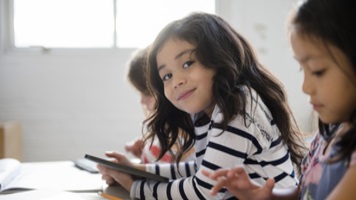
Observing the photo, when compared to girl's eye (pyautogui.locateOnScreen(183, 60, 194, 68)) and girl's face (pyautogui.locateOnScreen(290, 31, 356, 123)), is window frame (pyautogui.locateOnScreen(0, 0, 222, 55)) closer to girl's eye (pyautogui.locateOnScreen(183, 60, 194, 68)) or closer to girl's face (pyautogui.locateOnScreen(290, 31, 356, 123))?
girl's eye (pyautogui.locateOnScreen(183, 60, 194, 68))

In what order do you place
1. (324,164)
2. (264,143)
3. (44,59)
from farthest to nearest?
1. (44,59)
2. (264,143)
3. (324,164)

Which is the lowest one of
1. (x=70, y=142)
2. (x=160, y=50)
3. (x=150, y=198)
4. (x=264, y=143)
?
(x=70, y=142)

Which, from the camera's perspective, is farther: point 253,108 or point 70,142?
point 70,142

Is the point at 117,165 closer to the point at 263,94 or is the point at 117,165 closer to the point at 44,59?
the point at 263,94

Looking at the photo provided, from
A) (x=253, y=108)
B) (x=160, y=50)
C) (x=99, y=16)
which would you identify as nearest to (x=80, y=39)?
(x=99, y=16)

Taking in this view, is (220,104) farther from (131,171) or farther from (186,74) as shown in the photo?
(131,171)

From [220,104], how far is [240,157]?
12cm

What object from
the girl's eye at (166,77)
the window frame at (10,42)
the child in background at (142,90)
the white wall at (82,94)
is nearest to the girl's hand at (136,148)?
the child in background at (142,90)

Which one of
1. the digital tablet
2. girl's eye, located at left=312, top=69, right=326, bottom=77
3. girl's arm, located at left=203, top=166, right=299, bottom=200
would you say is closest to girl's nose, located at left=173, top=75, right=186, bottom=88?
the digital tablet

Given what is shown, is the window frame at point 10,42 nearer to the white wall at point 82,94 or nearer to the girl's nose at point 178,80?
the white wall at point 82,94

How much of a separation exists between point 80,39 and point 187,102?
6.01 feet

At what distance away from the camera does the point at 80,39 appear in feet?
8.97

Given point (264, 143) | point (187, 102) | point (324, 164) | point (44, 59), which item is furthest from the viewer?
point (44, 59)

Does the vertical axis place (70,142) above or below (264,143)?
below
